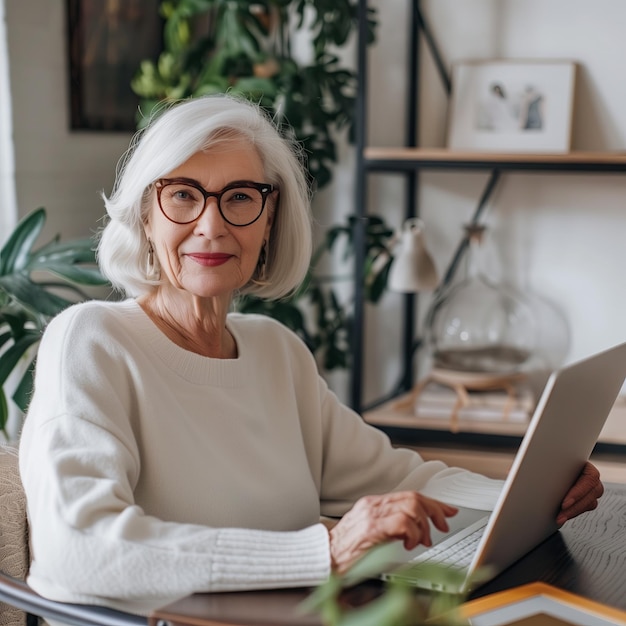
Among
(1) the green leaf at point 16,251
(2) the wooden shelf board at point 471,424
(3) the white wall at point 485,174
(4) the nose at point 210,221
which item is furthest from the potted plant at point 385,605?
(3) the white wall at point 485,174

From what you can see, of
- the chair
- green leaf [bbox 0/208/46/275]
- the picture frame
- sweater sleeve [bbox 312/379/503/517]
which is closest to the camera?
the picture frame

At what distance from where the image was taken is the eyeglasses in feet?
4.68

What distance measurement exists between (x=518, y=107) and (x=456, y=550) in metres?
1.79

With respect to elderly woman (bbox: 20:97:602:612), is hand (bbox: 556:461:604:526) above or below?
below

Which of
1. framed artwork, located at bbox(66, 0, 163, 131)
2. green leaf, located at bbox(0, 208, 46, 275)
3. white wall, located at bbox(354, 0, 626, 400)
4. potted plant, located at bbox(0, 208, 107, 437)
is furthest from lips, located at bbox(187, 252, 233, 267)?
white wall, located at bbox(354, 0, 626, 400)

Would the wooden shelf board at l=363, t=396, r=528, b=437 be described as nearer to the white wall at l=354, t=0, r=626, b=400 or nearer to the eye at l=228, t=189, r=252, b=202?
the white wall at l=354, t=0, r=626, b=400

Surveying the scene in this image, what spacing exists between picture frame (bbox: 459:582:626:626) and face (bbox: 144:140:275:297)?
0.65 metres

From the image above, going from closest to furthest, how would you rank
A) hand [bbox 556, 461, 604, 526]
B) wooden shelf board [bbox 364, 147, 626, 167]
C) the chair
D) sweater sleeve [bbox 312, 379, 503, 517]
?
hand [bbox 556, 461, 604, 526] → the chair → sweater sleeve [bbox 312, 379, 503, 517] → wooden shelf board [bbox 364, 147, 626, 167]

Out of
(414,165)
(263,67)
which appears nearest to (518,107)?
(414,165)

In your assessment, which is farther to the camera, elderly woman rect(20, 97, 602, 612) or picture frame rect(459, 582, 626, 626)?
elderly woman rect(20, 97, 602, 612)

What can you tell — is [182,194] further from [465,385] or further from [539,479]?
[465,385]

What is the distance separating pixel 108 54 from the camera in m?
2.85

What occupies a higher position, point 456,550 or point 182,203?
point 182,203

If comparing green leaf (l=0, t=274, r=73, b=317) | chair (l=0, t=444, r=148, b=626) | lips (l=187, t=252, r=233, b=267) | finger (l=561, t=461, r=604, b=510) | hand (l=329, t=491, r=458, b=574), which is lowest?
chair (l=0, t=444, r=148, b=626)
